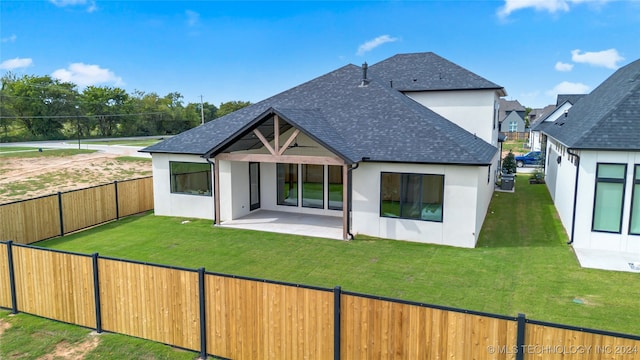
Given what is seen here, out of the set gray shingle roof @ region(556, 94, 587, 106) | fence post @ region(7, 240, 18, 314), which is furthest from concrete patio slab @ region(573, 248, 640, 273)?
gray shingle roof @ region(556, 94, 587, 106)

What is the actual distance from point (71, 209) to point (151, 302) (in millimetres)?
9116

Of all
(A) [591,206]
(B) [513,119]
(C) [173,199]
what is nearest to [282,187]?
(C) [173,199]

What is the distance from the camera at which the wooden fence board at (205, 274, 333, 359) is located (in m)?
5.98

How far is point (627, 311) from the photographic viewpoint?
8.20 metres

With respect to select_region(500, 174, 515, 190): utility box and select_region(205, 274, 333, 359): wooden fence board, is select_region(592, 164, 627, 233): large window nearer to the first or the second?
select_region(205, 274, 333, 359): wooden fence board

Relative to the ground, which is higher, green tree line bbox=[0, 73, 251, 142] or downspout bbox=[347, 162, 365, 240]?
green tree line bbox=[0, 73, 251, 142]

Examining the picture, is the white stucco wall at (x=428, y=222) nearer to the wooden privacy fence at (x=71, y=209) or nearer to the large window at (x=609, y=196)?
the large window at (x=609, y=196)

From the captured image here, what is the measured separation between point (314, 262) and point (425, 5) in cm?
1760

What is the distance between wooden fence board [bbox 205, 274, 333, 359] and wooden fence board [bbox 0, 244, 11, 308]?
470 centimetres

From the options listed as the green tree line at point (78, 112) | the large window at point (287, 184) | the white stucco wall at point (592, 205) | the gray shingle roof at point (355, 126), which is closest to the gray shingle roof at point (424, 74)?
the gray shingle roof at point (355, 126)

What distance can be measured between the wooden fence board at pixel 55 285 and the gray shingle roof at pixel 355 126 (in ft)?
24.1

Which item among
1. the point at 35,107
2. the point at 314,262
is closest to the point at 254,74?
the point at 35,107

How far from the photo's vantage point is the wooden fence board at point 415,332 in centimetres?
514

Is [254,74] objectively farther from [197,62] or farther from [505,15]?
[505,15]
